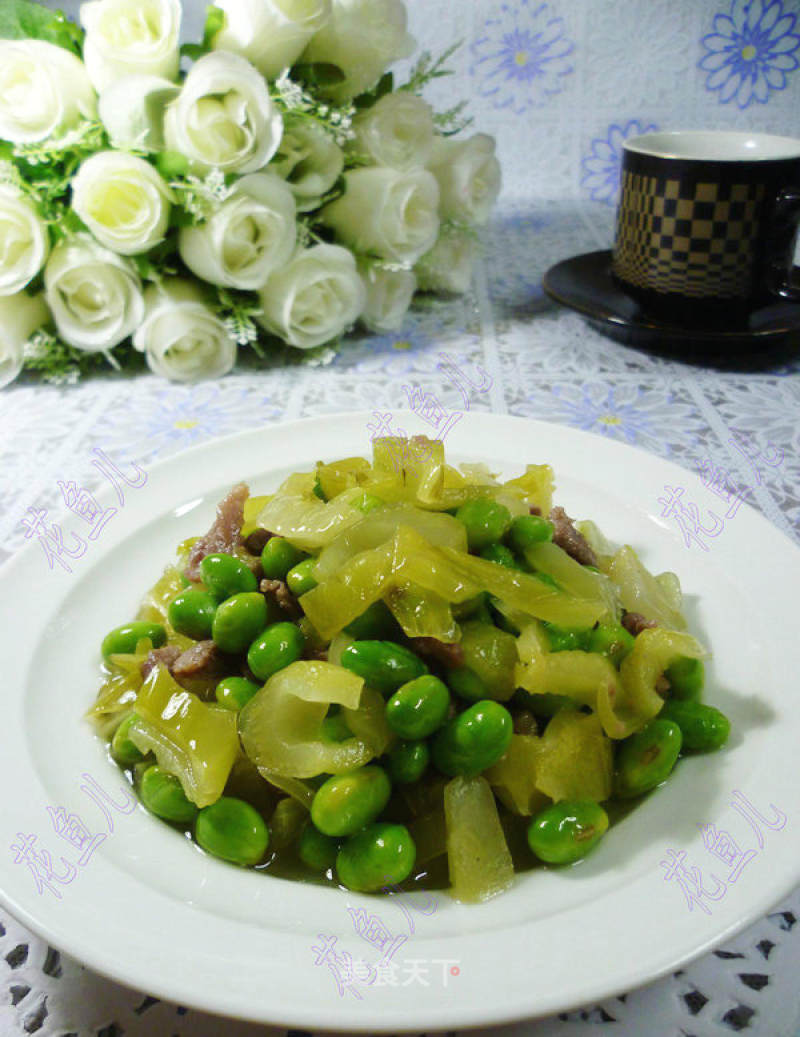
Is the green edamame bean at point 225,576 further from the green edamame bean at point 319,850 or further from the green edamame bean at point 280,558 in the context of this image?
the green edamame bean at point 319,850

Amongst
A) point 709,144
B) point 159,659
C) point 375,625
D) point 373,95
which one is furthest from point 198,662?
point 709,144

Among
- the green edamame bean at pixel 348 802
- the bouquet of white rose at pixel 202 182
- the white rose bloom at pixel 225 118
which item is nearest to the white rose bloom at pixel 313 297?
the bouquet of white rose at pixel 202 182

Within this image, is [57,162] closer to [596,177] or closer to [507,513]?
[507,513]

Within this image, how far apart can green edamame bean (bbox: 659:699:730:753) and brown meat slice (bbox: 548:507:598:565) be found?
0.31 metres

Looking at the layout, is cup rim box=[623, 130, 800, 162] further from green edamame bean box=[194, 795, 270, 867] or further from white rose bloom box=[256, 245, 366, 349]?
green edamame bean box=[194, 795, 270, 867]

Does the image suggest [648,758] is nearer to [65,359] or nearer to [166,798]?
[166,798]

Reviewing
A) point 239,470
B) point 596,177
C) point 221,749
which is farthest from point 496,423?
point 596,177

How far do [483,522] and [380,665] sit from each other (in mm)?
290

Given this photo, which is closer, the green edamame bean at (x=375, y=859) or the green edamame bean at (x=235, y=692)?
the green edamame bean at (x=375, y=859)

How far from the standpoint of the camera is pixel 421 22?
4.11 meters

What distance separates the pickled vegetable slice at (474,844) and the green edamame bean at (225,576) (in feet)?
1.46

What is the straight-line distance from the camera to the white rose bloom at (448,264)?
3.12m

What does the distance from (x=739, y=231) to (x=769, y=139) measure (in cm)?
46

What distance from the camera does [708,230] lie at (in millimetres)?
2420
